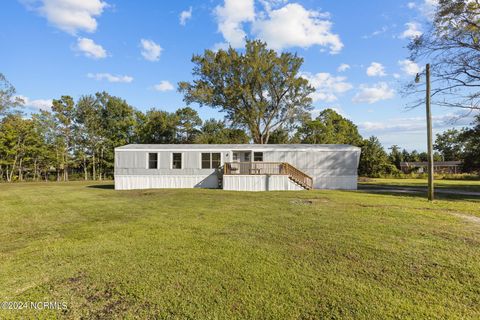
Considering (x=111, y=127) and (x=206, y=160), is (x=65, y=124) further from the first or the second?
(x=206, y=160)

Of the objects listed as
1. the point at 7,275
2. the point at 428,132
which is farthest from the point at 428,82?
the point at 7,275

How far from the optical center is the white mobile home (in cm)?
1712

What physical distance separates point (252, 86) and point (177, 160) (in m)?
15.5

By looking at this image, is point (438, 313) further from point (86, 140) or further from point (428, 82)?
point (86, 140)

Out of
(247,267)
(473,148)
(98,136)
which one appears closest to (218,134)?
(98,136)

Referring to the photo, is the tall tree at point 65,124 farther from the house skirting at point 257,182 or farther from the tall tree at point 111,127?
the house skirting at point 257,182

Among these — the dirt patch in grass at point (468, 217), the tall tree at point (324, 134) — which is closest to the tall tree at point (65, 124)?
the tall tree at point (324, 134)

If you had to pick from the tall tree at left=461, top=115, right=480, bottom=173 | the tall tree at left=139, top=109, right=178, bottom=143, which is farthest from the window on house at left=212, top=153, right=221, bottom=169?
the tall tree at left=461, top=115, right=480, bottom=173

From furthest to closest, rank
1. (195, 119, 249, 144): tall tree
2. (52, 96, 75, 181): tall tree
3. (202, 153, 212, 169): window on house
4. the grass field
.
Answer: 1. (195, 119, 249, 144): tall tree
2. (52, 96, 75, 181): tall tree
3. (202, 153, 212, 169): window on house
4. the grass field

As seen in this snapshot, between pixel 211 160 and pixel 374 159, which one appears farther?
pixel 374 159

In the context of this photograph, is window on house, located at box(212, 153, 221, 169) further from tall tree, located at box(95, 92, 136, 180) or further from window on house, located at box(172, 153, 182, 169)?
tall tree, located at box(95, 92, 136, 180)

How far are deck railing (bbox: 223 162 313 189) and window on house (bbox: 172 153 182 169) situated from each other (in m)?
3.36

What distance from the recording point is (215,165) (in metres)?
17.5

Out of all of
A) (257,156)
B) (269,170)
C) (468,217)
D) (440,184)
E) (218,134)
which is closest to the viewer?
(468,217)
